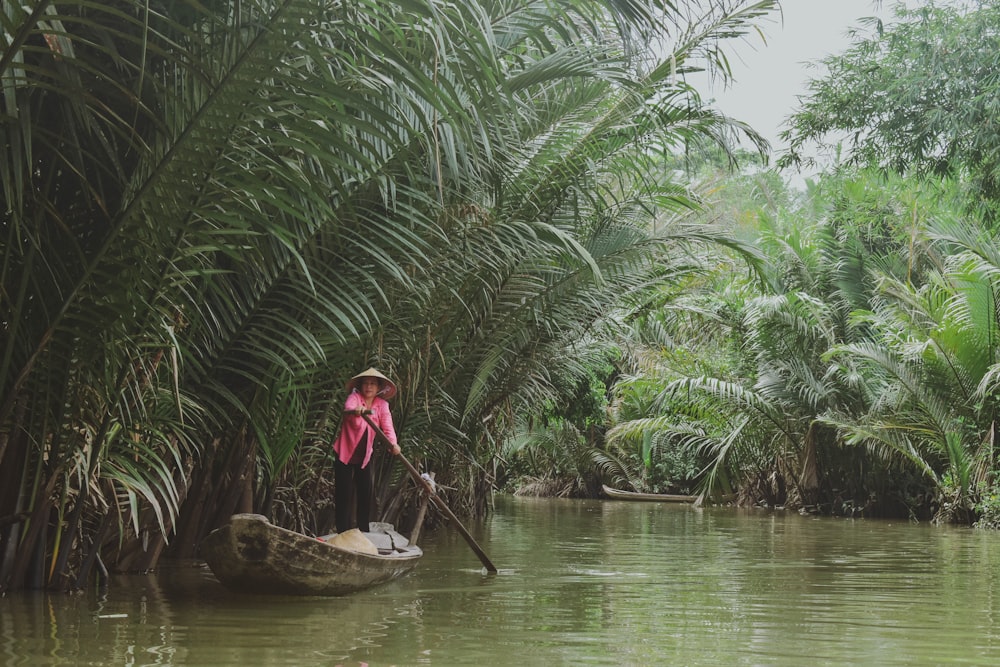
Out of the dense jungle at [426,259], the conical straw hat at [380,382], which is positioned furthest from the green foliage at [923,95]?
the conical straw hat at [380,382]

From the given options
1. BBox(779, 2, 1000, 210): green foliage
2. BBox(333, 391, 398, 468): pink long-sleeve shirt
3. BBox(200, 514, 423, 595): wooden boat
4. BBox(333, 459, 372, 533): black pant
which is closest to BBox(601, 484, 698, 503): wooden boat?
BBox(779, 2, 1000, 210): green foliage

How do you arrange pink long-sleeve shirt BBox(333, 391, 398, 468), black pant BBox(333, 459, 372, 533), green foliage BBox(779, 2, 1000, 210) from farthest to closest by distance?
green foliage BBox(779, 2, 1000, 210) < black pant BBox(333, 459, 372, 533) < pink long-sleeve shirt BBox(333, 391, 398, 468)

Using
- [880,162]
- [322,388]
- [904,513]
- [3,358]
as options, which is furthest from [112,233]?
[904,513]

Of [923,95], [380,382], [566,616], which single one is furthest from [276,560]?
[923,95]

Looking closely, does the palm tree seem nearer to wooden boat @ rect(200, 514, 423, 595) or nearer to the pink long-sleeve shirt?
the pink long-sleeve shirt

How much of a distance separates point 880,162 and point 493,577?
36.0ft

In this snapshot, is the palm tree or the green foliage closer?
the palm tree

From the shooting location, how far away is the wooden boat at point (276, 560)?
21.4 ft

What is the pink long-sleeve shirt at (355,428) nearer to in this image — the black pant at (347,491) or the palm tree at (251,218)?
the black pant at (347,491)

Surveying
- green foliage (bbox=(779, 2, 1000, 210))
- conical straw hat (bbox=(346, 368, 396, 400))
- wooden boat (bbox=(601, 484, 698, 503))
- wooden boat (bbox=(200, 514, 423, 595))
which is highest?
green foliage (bbox=(779, 2, 1000, 210))

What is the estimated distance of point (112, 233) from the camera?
5.31m

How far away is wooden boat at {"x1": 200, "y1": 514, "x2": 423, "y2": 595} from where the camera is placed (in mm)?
6508

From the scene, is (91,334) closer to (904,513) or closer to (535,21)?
(535,21)

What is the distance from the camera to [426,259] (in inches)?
294
